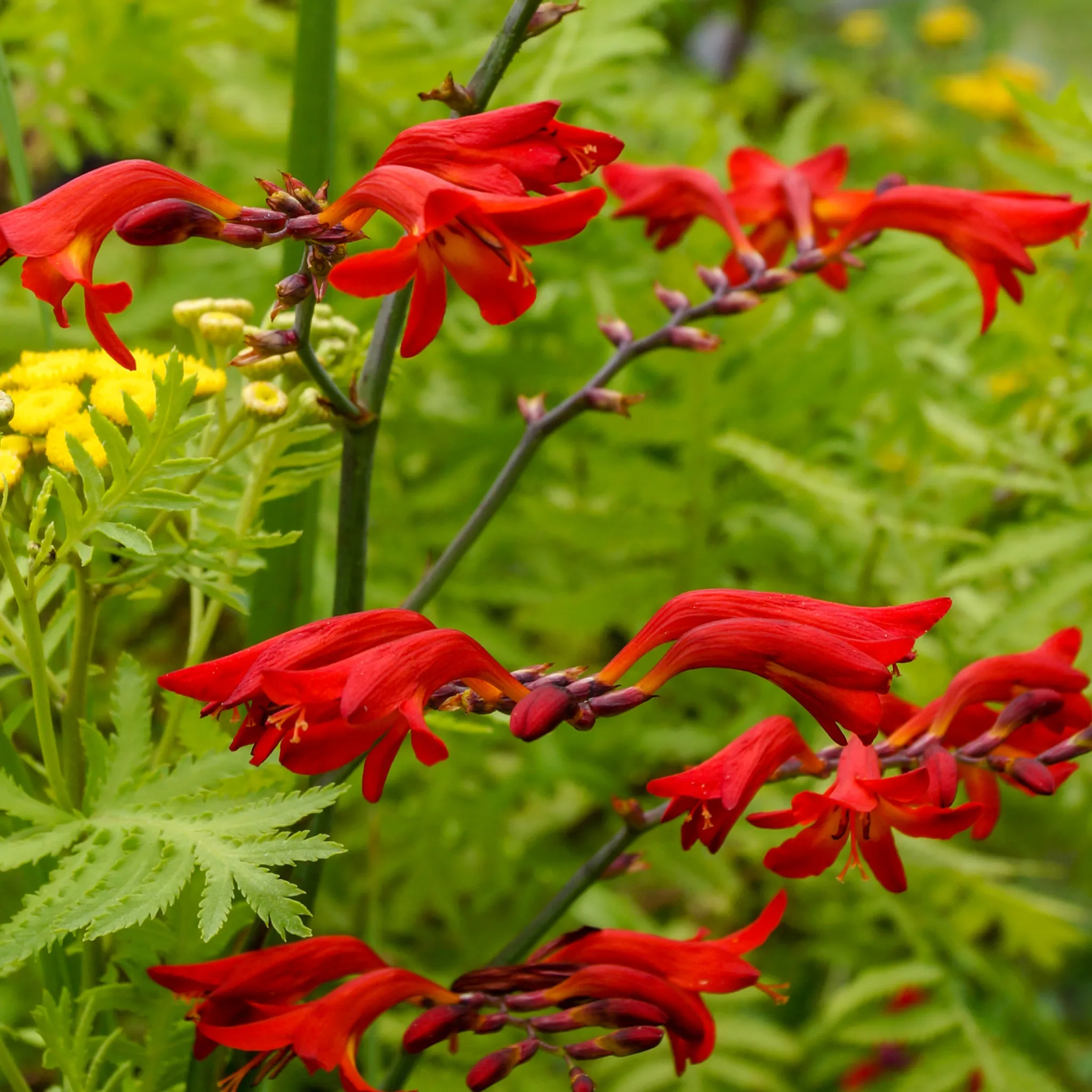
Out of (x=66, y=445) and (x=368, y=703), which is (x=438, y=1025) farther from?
(x=66, y=445)

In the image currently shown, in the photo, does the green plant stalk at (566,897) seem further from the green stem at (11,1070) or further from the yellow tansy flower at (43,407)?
the yellow tansy flower at (43,407)

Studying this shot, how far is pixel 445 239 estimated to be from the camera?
50cm

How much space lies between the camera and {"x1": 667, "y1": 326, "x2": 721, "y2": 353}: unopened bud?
69 cm

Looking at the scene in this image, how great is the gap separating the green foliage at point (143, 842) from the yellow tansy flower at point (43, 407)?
0.42ft

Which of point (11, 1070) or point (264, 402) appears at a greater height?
point (264, 402)

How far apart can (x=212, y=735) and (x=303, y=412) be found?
17 cm

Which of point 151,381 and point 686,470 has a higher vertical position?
point 151,381

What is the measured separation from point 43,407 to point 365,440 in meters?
0.15

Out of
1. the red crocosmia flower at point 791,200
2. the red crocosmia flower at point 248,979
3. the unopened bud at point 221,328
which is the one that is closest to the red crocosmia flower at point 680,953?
the red crocosmia flower at point 248,979

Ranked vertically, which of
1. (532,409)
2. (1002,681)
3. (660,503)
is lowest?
(660,503)

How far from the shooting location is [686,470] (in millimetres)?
1271

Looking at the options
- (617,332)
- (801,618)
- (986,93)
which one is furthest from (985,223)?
(986,93)

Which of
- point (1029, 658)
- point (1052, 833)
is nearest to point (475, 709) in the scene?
point (1029, 658)

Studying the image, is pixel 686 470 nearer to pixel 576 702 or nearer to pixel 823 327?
pixel 823 327
